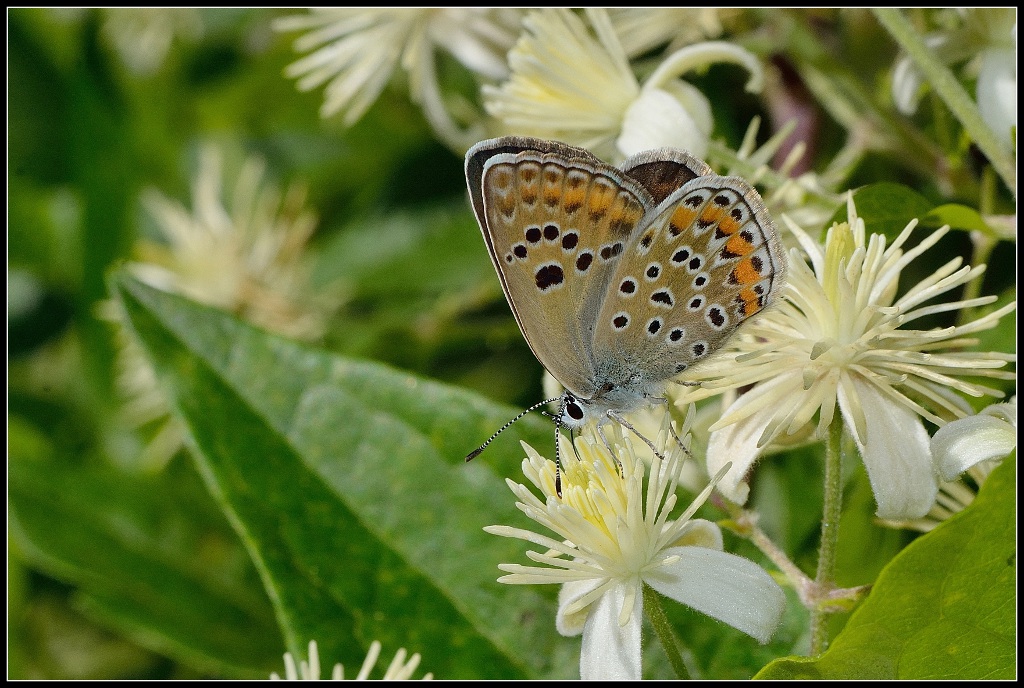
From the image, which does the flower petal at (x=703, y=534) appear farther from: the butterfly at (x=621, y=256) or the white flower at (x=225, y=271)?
the white flower at (x=225, y=271)

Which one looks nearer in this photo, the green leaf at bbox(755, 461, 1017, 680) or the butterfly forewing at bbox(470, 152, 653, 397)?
the green leaf at bbox(755, 461, 1017, 680)

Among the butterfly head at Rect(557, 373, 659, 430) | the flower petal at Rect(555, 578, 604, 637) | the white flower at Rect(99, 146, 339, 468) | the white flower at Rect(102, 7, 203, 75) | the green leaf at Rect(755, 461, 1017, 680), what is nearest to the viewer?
the green leaf at Rect(755, 461, 1017, 680)

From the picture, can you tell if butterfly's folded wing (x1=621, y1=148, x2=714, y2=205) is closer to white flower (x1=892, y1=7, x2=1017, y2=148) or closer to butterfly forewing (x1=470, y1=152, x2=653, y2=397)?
butterfly forewing (x1=470, y1=152, x2=653, y2=397)

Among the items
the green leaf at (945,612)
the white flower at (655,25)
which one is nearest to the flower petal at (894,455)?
the green leaf at (945,612)

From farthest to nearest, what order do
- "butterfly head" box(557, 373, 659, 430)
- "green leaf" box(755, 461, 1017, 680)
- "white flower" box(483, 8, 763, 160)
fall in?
1. "white flower" box(483, 8, 763, 160)
2. "butterfly head" box(557, 373, 659, 430)
3. "green leaf" box(755, 461, 1017, 680)

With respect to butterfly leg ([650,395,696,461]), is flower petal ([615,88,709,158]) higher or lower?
higher

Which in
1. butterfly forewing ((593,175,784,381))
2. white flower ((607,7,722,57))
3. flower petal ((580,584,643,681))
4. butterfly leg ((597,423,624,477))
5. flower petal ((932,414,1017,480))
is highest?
white flower ((607,7,722,57))

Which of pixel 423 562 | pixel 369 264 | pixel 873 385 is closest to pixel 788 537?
pixel 873 385

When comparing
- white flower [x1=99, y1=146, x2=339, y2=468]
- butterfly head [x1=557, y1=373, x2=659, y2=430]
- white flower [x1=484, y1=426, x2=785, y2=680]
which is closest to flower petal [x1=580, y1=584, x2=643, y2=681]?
white flower [x1=484, y1=426, x2=785, y2=680]

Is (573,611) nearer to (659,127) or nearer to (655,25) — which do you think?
(659,127)
